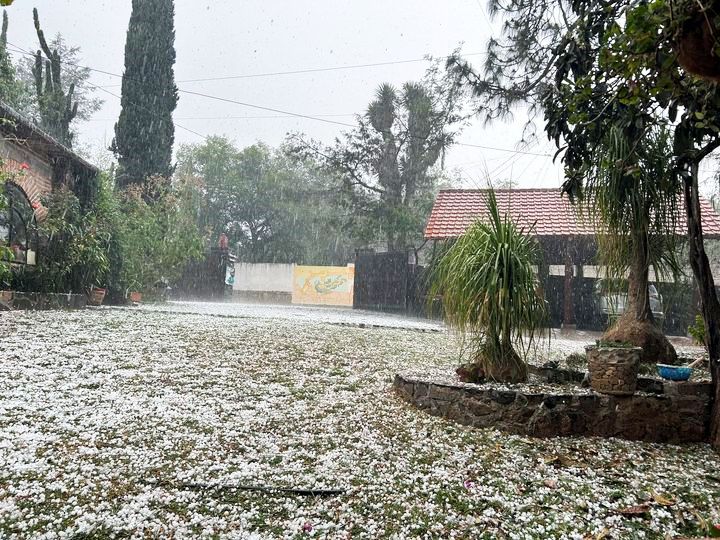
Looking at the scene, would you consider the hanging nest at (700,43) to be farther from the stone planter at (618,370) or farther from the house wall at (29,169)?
the house wall at (29,169)

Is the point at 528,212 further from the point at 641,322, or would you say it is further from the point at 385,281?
the point at 641,322

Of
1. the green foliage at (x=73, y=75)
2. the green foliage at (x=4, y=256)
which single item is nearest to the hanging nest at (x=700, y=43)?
the green foliage at (x=4, y=256)

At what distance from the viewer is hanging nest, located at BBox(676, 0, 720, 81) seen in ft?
3.57

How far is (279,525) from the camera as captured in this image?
154 cm

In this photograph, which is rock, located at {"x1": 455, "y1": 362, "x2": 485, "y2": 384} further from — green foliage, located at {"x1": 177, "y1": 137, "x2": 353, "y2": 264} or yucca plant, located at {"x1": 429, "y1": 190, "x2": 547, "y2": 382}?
green foliage, located at {"x1": 177, "y1": 137, "x2": 353, "y2": 264}

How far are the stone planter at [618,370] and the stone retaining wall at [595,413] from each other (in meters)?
0.05

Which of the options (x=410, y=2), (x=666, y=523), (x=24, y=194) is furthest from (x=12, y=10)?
(x=666, y=523)

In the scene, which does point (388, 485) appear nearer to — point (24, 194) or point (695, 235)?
point (695, 235)

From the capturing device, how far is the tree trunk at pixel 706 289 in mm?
2504

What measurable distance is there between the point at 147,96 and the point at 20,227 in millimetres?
6463

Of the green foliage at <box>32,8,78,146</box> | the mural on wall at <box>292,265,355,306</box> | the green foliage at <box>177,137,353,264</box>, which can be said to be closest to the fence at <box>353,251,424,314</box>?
the mural on wall at <box>292,265,355,306</box>

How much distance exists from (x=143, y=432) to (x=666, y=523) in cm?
209

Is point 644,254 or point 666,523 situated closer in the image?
point 666,523

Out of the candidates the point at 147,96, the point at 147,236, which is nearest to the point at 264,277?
the point at 147,96
